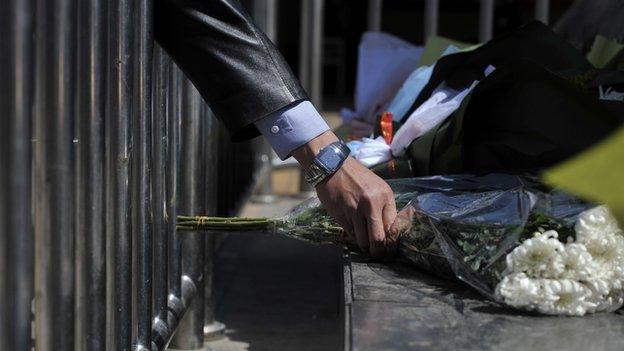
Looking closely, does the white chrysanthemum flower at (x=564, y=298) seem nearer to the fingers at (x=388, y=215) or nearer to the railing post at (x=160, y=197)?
the fingers at (x=388, y=215)

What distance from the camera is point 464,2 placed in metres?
7.27

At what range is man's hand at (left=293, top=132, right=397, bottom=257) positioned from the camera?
86.0 inches

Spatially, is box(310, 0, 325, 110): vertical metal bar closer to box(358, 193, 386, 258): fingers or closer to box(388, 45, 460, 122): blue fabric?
box(388, 45, 460, 122): blue fabric

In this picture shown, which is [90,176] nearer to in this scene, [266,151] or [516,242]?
[516,242]

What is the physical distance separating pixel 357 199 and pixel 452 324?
19.0 inches

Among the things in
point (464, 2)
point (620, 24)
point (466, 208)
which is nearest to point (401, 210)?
point (466, 208)

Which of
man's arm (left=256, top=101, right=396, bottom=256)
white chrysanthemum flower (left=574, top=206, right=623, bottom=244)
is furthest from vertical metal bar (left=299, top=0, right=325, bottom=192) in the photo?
white chrysanthemum flower (left=574, top=206, right=623, bottom=244)

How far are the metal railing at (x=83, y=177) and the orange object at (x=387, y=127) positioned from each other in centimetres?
59

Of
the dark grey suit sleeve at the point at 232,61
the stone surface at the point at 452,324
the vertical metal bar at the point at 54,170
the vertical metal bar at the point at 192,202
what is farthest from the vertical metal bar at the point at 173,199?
the vertical metal bar at the point at 54,170

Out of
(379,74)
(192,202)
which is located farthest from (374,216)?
(379,74)

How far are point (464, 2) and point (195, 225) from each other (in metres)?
4.98

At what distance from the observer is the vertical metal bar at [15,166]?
144 cm

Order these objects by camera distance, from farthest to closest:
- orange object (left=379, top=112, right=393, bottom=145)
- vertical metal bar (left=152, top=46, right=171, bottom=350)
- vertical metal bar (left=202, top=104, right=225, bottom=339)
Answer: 1. vertical metal bar (left=202, top=104, right=225, bottom=339)
2. orange object (left=379, top=112, right=393, bottom=145)
3. vertical metal bar (left=152, top=46, right=171, bottom=350)

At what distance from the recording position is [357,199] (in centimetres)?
219
